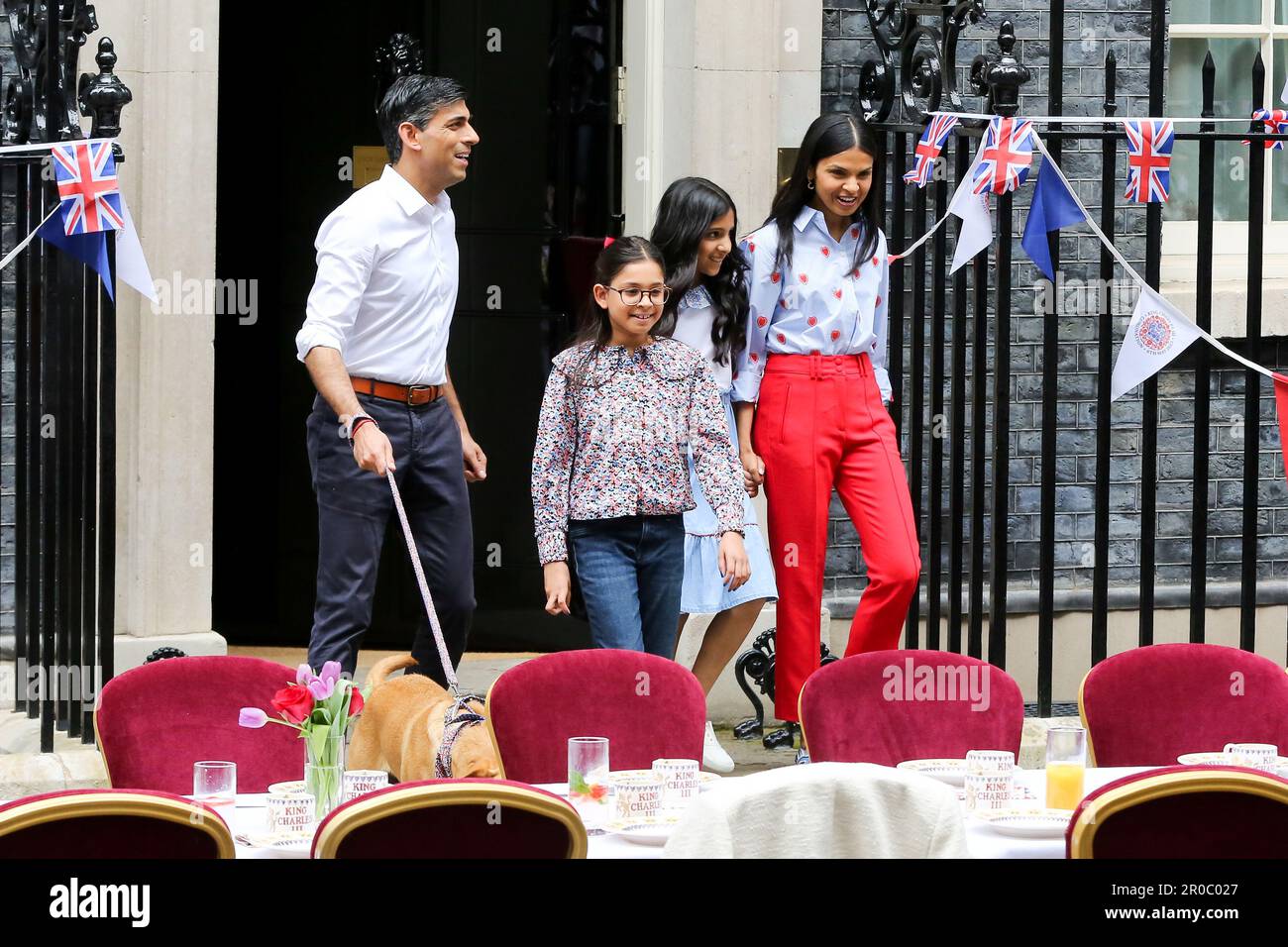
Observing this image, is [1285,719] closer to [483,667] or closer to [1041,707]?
[1041,707]

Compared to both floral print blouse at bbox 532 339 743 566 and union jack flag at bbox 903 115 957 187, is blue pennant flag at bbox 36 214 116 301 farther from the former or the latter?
union jack flag at bbox 903 115 957 187

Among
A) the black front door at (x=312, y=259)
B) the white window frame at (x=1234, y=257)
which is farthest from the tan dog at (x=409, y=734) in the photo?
the white window frame at (x=1234, y=257)

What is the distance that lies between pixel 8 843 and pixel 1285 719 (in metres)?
3.05

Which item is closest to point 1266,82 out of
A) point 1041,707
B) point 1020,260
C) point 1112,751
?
point 1020,260

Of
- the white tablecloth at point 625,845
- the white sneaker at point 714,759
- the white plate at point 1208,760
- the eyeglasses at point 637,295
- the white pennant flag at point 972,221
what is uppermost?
the white pennant flag at point 972,221

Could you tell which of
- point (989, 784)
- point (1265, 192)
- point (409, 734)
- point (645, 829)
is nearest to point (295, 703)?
point (645, 829)

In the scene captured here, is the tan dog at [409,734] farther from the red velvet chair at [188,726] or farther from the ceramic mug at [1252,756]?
the ceramic mug at [1252,756]

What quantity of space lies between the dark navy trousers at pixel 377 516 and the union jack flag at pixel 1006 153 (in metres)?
1.86

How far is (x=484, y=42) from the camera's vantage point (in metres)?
7.57

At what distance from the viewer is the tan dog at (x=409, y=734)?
4.24 m

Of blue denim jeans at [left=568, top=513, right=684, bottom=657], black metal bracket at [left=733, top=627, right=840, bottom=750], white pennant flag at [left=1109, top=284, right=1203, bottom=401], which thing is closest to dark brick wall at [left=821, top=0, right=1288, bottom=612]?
black metal bracket at [left=733, top=627, right=840, bottom=750]

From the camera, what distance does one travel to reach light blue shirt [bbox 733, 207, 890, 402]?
576 centimetres

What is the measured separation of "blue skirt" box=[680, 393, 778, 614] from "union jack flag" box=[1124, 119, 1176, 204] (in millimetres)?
1575

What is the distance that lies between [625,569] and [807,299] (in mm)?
1001
